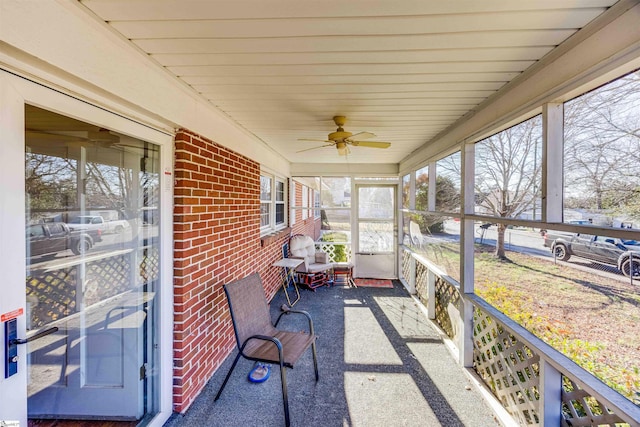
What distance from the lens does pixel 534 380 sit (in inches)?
72.1

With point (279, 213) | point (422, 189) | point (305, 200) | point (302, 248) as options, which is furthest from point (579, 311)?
point (305, 200)

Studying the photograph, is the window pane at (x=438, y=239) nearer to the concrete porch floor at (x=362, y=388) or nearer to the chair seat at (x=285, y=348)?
the concrete porch floor at (x=362, y=388)

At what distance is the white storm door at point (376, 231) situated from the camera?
5785mm

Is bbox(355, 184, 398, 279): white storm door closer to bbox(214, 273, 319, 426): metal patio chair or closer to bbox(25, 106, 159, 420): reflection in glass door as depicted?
bbox(214, 273, 319, 426): metal patio chair

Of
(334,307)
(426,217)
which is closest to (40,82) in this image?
(334,307)

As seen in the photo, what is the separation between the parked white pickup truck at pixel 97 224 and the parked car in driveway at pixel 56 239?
27 millimetres

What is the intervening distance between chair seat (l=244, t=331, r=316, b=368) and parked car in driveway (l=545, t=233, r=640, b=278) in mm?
2009

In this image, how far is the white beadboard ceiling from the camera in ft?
3.92

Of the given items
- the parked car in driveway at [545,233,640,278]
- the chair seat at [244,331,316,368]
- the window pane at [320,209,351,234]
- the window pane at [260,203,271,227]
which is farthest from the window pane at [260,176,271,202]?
the parked car in driveway at [545,233,640,278]

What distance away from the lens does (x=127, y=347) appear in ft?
6.00

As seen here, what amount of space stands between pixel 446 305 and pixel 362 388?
1648mm

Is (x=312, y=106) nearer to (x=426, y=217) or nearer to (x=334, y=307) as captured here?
(x=426, y=217)

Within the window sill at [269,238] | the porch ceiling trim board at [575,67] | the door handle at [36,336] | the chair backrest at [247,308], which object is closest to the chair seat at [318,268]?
the window sill at [269,238]

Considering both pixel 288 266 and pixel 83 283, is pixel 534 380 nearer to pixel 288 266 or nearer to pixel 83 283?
pixel 83 283
